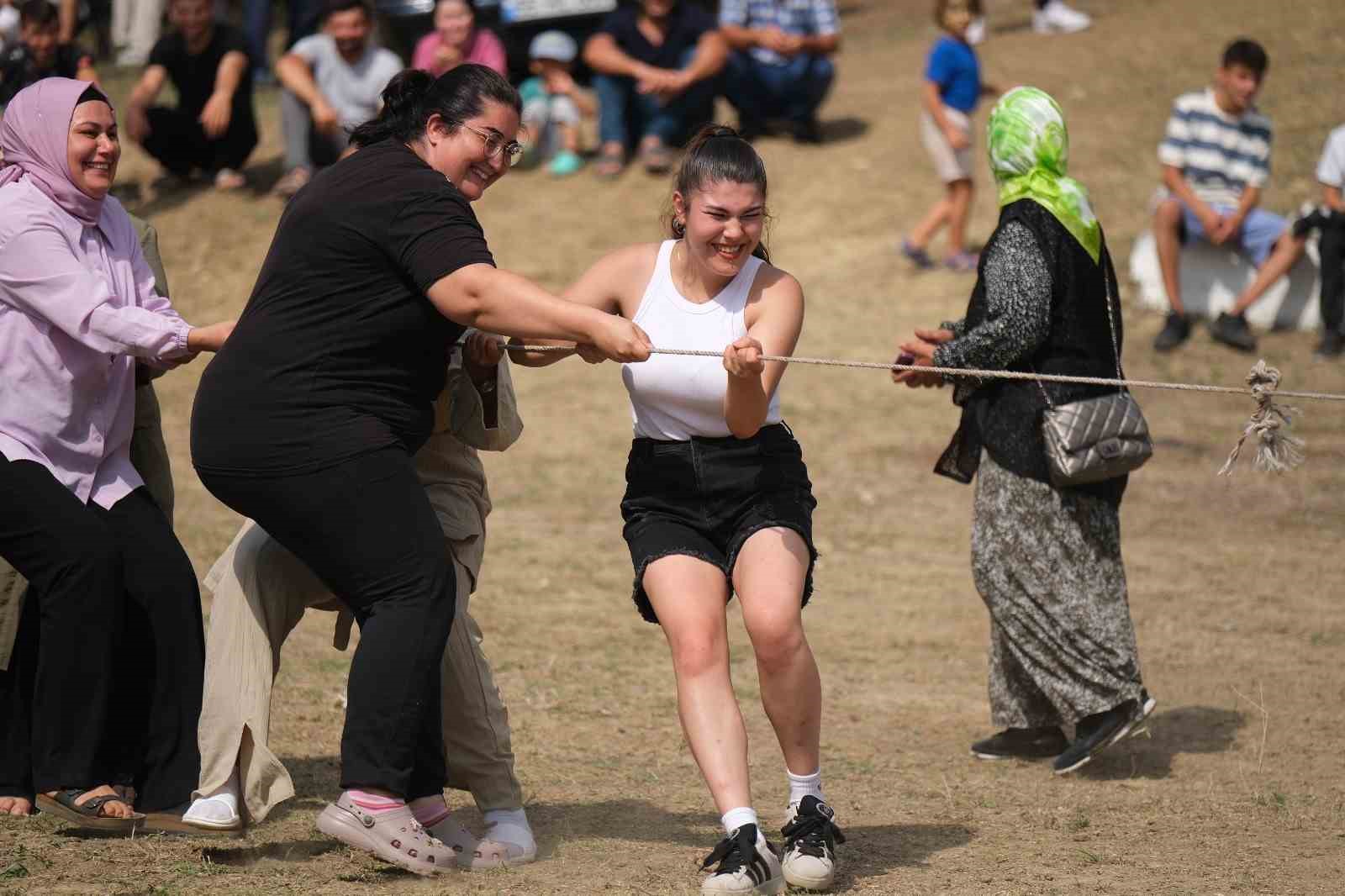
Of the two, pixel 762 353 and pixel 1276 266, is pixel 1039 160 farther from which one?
pixel 1276 266

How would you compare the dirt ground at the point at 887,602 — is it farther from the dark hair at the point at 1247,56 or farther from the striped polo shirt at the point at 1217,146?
the dark hair at the point at 1247,56

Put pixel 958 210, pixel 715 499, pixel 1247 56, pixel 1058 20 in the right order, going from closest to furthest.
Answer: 1. pixel 715 499
2. pixel 1247 56
3. pixel 958 210
4. pixel 1058 20

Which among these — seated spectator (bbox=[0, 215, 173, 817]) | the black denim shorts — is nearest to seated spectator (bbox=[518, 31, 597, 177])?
seated spectator (bbox=[0, 215, 173, 817])

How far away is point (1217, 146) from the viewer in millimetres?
11086

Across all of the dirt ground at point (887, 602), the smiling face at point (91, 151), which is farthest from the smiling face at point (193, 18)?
the smiling face at point (91, 151)

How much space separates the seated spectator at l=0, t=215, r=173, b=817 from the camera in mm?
4695

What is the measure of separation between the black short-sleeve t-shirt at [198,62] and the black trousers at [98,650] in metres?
9.37

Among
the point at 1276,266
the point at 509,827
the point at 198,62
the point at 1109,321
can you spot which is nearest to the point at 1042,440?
the point at 1109,321

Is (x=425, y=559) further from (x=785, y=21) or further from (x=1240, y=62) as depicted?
(x=785, y=21)

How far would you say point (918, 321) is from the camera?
11.7 m

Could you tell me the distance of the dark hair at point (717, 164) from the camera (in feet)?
14.3

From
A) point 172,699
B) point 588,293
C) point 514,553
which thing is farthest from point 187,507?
point 588,293

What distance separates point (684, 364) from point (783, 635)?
2.46ft

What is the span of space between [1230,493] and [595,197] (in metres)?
6.16
